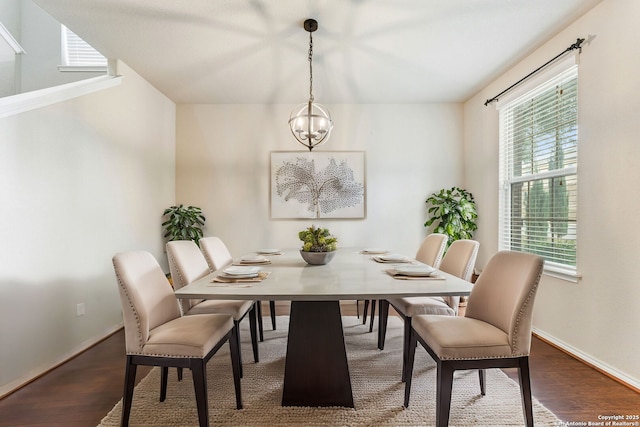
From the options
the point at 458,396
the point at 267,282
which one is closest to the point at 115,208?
the point at 267,282

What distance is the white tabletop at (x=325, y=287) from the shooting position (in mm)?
1437

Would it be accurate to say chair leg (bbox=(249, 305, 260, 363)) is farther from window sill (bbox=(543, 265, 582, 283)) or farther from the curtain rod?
the curtain rod

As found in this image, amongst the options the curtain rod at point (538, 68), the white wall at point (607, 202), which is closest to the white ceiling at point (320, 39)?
the curtain rod at point (538, 68)

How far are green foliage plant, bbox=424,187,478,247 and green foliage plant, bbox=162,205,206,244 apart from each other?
3.10 metres

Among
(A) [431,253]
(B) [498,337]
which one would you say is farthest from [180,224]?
(B) [498,337]

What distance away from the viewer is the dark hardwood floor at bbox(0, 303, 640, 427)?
5.82ft

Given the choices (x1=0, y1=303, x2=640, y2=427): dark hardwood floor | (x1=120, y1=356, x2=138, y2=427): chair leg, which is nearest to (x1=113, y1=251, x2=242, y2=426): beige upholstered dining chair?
(x1=120, y1=356, x2=138, y2=427): chair leg

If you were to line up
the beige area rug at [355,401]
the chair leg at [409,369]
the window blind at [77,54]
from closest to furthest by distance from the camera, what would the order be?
the beige area rug at [355,401], the chair leg at [409,369], the window blind at [77,54]

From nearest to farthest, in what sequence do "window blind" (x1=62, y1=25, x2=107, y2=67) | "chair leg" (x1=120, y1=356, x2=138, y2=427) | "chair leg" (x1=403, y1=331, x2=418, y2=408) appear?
"chair leg" (x1=120, y1=356, x2=138, y2=427)
"chair leg" (x1=403, y1=331, x2=418, y2=408)
"window blind" (x1=62, y1=25, x2=107, y2=67)

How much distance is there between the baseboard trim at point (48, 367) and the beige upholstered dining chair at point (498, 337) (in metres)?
2.56

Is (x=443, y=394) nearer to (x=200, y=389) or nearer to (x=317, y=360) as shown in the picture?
(x=317, y=360)

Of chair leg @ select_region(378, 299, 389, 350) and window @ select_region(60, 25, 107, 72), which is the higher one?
window @ select_region(60, 25, 107, 72)

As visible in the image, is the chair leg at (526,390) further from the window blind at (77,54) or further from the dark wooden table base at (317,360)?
the window blind at (77,54)

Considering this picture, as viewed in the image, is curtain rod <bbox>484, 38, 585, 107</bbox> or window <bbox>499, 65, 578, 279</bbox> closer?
curtain rod <bbox>484, 38, 585, 107</bbox>
